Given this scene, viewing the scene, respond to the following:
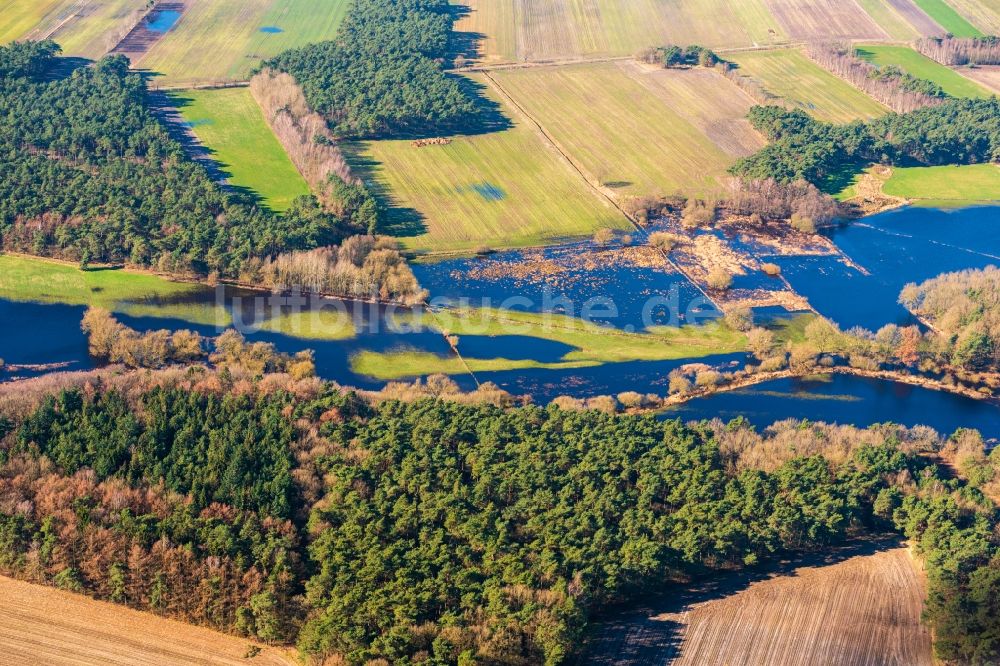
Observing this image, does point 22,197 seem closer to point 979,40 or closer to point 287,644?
point 287,644

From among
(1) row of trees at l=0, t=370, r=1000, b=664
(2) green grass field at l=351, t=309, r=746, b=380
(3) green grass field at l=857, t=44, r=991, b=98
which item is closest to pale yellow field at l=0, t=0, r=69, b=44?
(2) green grass field at l=351, t=309, r=746, b=380

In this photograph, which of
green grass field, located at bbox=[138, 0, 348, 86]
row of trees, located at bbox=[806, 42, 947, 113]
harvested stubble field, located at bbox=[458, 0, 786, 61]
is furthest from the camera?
harvested stubble field, located at bbox=[458, 0, 786, 61]

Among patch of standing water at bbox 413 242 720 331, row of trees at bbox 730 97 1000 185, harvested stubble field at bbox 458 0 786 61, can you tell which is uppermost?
harvested stubble field at bbox 458 0 786 61

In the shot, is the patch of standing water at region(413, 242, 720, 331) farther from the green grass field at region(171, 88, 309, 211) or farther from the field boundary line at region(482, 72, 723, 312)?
the green grass field at region(171, 88, 309, 211)

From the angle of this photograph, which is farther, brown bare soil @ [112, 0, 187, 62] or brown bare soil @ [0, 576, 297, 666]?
brown bare soil @ [112, 0, 187, 62]

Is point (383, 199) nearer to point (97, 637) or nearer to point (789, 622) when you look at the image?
point (97, 637)

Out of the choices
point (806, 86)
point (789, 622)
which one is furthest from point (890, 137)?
point (789, 622)

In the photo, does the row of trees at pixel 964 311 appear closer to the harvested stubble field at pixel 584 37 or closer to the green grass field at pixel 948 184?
the green grass field at pixel 948 184
